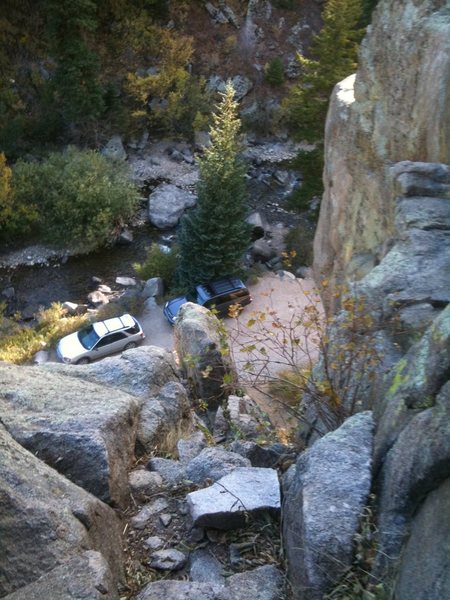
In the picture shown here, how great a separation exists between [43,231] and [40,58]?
8985 millimetres

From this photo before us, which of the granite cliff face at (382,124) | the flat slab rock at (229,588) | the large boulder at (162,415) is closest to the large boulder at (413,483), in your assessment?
the flat slab rock at (229,588)

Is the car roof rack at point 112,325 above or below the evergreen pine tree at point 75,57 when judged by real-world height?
below

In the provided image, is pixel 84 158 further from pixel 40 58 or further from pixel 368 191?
pixel 368 191

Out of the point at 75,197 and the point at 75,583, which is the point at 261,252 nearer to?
the point at 75,197

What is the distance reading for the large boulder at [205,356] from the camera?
34.4 feet

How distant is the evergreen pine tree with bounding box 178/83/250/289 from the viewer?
19.8 metres

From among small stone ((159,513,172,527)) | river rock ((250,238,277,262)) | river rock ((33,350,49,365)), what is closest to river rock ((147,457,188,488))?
small stone ((159,513,172,527))

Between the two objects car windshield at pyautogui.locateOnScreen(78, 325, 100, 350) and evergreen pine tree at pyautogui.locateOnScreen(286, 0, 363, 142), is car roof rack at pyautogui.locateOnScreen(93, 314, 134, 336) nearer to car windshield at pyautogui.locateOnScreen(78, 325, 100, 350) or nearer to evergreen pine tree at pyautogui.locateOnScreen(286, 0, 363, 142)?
car windshield at pyautogui.locateOnScreen(78, 325, 100, 350)

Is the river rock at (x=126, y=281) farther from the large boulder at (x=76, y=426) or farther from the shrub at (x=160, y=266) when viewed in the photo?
the large boulder at (x=76, y=426)

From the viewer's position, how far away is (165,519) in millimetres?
6062

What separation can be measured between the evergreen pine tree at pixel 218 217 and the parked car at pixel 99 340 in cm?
308

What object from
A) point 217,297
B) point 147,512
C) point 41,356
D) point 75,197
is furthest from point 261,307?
point 147,512

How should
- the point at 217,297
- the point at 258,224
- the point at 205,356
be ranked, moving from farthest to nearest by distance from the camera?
1. the point at 258,224
2. the point at 217,297
3. the point at 205,356

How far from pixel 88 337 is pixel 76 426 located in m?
12.2
